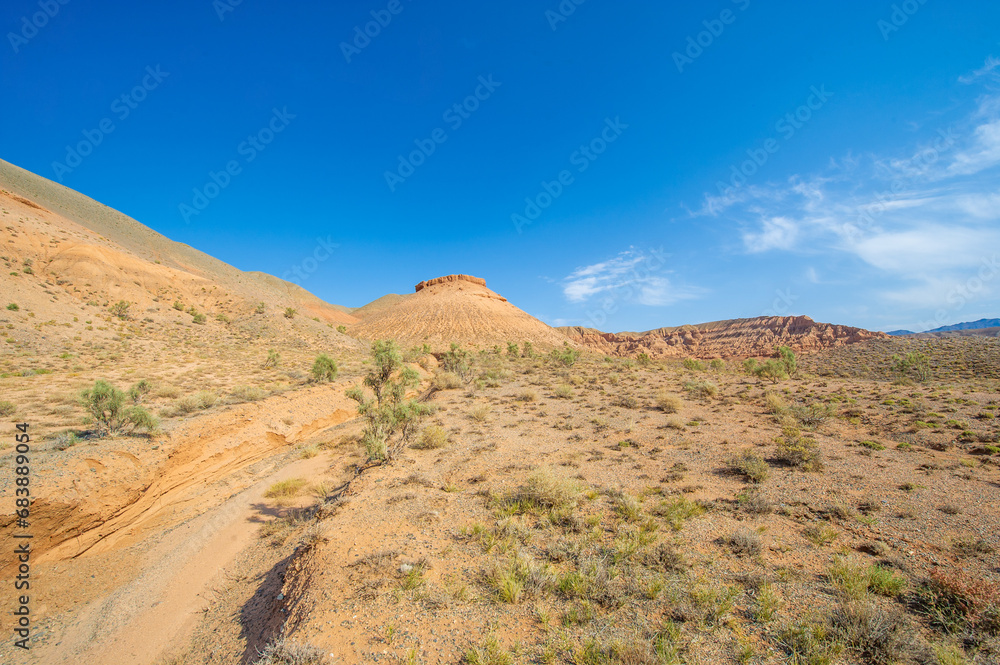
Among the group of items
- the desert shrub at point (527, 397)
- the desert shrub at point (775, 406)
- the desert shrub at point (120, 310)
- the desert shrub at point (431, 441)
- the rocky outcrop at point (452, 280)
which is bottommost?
the desert shrub at point (431, 441)

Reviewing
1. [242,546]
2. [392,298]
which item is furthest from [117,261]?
[392,298]

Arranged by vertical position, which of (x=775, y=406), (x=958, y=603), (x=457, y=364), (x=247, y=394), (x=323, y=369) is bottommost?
(x=958, y=603)

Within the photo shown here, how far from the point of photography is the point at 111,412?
9.70m

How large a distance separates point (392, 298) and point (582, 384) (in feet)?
311

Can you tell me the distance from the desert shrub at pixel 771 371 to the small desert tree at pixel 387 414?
975 inches

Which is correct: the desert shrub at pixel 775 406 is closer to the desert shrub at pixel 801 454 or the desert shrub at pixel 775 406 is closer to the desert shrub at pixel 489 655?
the desert shrub at pixel 801 454

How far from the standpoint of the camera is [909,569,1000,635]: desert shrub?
12.9ft

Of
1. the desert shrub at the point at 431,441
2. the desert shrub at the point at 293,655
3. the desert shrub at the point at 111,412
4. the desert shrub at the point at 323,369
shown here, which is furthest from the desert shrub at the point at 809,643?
the desert shrub at the point at 323,369

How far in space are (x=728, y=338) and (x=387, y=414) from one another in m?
87.1

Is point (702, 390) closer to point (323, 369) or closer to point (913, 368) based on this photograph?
point (323, 369)

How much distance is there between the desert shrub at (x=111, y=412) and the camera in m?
9.49

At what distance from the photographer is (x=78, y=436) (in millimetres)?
9188

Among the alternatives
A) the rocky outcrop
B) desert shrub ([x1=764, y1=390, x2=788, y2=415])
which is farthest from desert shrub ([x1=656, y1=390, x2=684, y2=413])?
the rocky outcrop

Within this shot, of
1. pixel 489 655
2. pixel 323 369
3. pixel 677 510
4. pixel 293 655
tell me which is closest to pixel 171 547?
pixel 293 655
